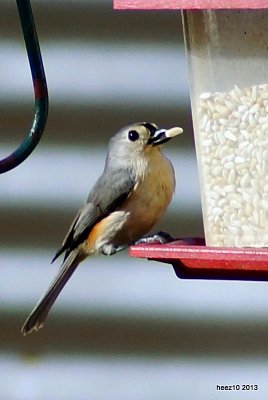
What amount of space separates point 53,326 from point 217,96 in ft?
5.00

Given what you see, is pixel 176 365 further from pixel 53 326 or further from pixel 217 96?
pixel 217 96

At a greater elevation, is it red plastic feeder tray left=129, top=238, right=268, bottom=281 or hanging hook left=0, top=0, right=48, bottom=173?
hanging hook left=0, top=0, right=48, bottom=173

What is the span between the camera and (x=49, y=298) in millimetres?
3252

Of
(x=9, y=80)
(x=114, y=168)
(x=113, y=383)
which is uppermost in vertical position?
(x=9, y=80)

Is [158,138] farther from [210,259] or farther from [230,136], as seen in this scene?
[210,259]

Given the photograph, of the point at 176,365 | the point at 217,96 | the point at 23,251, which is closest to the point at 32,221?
the point at 23,251

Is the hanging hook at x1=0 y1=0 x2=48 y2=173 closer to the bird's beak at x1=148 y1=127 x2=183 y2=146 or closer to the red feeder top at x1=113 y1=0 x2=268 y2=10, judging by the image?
the red feeder top at x1=113 y1=0 x2=268 y2=10

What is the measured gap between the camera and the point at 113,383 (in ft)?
12.5

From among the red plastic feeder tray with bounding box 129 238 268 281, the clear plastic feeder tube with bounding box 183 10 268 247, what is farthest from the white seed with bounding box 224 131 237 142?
the red plastic feeder tray with bounding box 129 238 268 281

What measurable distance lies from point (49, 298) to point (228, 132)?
3.13 feet

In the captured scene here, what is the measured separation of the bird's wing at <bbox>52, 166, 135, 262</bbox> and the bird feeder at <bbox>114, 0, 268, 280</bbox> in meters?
0.42

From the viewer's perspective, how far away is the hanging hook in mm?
2232

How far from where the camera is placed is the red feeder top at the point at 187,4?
217 cm

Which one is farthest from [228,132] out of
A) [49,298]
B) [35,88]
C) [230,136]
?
[49,298]
